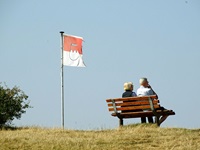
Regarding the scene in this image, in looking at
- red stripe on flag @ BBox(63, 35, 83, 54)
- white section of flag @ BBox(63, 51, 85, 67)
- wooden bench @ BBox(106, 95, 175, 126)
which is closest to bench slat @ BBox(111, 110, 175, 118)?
wooden bench @ BBox(106, 95, 175, 126)

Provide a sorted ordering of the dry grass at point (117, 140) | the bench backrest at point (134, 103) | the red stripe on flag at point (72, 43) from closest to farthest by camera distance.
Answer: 1. the dry grass at point (117, 140)
2. the bench backrest at point (134, 103)
3. the red stripe on flag at point (72, 43)

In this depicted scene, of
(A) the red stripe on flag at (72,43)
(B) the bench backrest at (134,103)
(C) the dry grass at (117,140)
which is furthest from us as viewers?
(A) the red stripe on flag at (72,43)

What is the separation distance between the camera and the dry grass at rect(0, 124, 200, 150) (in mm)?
11516

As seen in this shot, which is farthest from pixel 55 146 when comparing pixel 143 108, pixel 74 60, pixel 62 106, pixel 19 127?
pixel 19 127

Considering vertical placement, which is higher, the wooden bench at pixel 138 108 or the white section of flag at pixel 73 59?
the white section of flag at pixel 73 59

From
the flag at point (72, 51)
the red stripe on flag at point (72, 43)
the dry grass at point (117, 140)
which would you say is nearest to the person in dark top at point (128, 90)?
the dry grass at point (117, 140)

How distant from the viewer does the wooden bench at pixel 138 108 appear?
49.1 feet

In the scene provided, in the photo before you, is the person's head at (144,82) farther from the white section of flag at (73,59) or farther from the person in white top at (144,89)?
the white section of flag at (73,59)

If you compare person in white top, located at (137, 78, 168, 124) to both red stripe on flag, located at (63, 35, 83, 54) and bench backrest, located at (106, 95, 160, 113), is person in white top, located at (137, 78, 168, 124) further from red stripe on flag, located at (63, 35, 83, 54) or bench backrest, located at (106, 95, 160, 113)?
red stripe on flag, located at (63, 35, 83, 54)

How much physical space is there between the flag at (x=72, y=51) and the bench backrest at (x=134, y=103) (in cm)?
286

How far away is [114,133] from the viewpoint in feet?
45.2

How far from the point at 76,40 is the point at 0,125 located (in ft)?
16.9

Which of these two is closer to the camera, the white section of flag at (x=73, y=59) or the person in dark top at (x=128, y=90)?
the person in dark top at (x=128, y=90)

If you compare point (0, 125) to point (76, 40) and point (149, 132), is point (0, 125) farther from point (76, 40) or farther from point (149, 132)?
point (149, 132)
